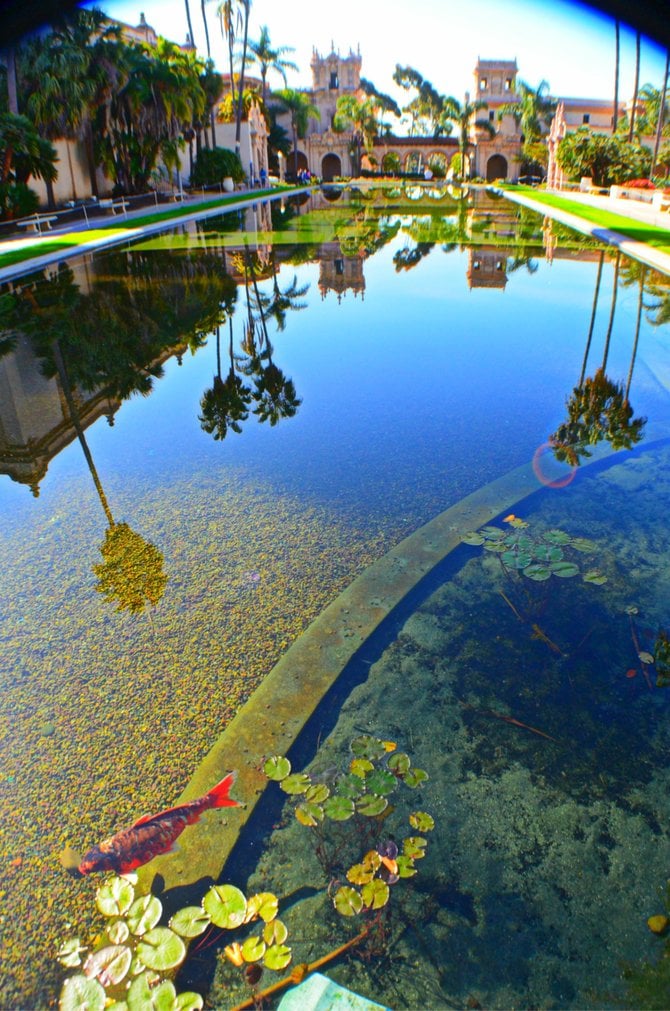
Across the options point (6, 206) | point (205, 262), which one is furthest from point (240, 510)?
point (6, 206)

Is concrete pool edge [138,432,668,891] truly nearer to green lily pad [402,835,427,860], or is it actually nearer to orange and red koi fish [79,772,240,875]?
orange and red koi fish [79,772,240,875]

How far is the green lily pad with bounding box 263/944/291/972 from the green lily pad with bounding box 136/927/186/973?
0.26 m

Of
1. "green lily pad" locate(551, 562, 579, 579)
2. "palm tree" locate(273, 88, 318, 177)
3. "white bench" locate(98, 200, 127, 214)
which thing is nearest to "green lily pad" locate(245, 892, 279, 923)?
"green lily pad" locate(551, 562, 579, 579)

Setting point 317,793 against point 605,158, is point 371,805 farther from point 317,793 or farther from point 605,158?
point 605,158

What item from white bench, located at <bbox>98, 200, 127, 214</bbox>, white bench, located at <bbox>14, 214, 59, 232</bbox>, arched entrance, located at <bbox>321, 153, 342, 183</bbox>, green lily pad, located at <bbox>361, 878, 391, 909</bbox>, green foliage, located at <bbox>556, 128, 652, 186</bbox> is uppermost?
arched entrance, located at <bbox>321, 153, 342, 183</bbox>

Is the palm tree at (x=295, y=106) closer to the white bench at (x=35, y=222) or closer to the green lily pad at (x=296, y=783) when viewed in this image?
the white bench at (x=35, y=222)

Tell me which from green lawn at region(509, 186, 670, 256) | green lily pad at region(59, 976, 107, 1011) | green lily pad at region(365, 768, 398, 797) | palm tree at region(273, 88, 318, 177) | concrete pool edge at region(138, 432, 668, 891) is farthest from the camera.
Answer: palm tree at region(273, 88, 318, 177)

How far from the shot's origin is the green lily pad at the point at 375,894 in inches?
86.9

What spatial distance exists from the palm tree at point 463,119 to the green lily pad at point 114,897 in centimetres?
8431

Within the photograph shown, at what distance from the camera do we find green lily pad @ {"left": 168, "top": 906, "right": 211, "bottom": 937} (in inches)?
83.6

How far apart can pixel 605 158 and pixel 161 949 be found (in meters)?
49.0

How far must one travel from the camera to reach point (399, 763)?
8.92 ft

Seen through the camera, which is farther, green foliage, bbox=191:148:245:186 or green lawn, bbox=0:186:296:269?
green foliage, bbox=191:148:245:186

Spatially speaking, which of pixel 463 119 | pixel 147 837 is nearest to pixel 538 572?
pixel 147 837
